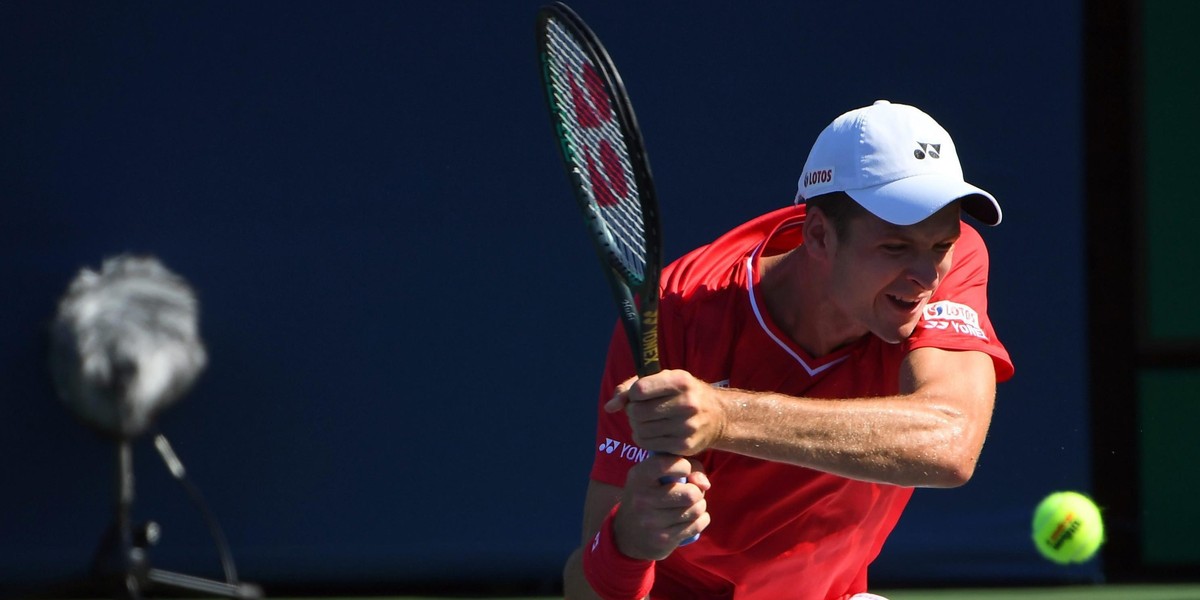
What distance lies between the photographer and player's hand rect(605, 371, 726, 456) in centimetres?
201

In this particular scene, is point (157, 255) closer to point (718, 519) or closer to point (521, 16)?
point (521, 16)

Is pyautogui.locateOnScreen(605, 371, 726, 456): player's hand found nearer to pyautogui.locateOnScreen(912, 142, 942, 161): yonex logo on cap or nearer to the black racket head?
the black racket head

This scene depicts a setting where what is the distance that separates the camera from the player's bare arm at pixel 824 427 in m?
2.02

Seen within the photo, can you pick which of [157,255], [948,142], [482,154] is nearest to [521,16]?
[482,154]

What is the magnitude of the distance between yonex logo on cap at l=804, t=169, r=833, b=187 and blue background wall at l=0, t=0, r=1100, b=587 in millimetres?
2033

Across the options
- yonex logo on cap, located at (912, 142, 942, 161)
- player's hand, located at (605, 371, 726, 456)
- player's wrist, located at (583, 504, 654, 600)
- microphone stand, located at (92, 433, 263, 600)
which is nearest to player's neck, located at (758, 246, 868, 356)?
yonex logo on cap, located at (912, 142, 942, 161)

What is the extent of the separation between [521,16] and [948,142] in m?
2.32

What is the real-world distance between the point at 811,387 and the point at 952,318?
0.97ft

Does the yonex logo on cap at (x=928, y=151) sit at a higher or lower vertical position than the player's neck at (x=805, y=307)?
higher

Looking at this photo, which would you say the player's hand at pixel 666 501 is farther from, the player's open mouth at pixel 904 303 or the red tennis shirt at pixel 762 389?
the player's open mouth at pixel 904 303

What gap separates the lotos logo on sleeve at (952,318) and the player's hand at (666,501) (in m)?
0.54

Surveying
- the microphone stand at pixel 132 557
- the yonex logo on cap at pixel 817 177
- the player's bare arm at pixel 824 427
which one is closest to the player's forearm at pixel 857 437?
the player's bare arm at pixel 824 427

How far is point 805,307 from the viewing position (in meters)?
2.66

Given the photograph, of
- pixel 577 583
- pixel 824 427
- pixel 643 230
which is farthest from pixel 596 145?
pixel 577 583
